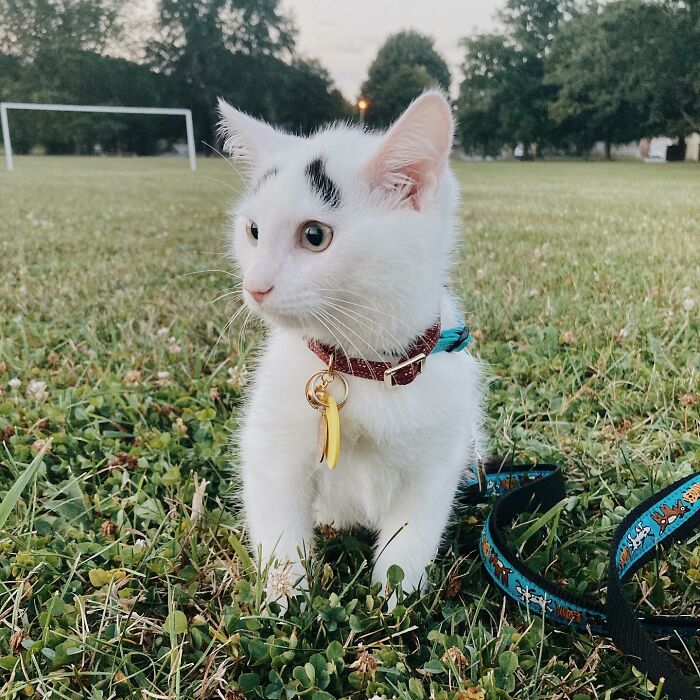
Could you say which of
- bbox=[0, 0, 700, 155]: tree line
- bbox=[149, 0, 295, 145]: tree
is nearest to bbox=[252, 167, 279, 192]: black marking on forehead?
bbox=[0, 0, 700, 155]: tree line

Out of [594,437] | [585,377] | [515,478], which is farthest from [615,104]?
[515,478]

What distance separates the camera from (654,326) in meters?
1.64

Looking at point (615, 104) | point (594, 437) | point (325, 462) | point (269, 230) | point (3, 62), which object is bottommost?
point (594, 437)

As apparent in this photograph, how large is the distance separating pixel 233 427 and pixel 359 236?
0.72m

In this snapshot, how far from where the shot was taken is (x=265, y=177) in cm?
94

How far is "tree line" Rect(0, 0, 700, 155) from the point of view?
163cm

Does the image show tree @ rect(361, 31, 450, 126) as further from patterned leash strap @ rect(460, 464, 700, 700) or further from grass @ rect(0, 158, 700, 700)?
patterned leash strap @ rect(460, 464, 700, 700)

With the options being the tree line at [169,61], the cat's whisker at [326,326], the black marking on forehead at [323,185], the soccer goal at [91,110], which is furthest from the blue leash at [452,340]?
the soccer goal at [91,110]

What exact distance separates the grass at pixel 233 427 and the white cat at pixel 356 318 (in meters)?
0.10

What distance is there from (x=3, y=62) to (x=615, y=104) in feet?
6.61

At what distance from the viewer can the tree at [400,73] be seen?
200 cm

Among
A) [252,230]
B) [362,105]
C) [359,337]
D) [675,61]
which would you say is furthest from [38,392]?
[675,61]

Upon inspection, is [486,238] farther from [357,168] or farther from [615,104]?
[357,168]

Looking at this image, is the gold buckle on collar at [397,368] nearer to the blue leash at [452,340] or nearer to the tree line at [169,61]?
the blue leash at [452,340]
